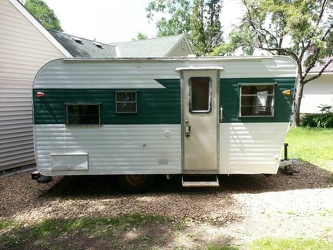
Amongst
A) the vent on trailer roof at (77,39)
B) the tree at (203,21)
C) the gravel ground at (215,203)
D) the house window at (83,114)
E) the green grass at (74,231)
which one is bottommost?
the green grass at (74,231)

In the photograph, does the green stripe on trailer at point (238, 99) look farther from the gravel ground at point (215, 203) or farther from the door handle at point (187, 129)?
the gravel ground at point (215, 203)

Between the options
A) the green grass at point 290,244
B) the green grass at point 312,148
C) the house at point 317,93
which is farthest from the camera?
the house at point 317,93

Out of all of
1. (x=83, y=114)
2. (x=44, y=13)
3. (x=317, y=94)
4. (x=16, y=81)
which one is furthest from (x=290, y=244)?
(x=44, y=13)

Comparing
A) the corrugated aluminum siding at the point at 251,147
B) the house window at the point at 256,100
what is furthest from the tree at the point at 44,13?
the corrugated aluminum siding at the point at 251,147

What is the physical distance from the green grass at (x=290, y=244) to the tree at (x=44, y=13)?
54.6m

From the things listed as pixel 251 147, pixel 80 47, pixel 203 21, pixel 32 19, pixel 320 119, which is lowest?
pixel 320 119

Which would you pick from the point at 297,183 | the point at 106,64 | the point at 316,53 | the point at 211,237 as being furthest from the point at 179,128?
the point at 316,53

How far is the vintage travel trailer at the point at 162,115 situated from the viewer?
249 inches

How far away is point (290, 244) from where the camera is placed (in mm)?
4191

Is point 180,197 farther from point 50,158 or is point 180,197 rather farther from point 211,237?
point 50,158

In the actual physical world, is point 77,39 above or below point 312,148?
above

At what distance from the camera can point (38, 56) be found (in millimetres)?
10117

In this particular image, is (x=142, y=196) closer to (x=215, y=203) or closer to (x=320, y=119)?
→ (x=215, y=203)

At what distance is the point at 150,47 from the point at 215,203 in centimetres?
1470
